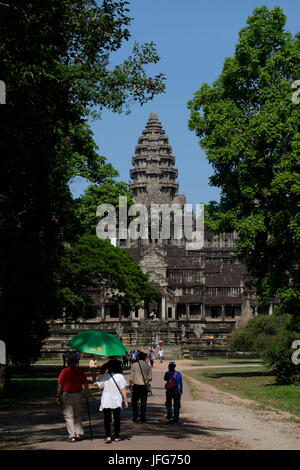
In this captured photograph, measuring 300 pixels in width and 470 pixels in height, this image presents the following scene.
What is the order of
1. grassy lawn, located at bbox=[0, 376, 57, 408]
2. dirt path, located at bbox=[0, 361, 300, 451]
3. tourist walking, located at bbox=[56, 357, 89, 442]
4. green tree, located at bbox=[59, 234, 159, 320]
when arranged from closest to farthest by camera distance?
1. dirt path, located at bbox=[0, 361, 300, 451]
2. tourist walking, located at bbox=[56, 357, 89, 442]
3. grassy lawn, located at bbox=[0, 376, 57, 408]
4. green tree, located at bbox=[59, 234, 159, 320]

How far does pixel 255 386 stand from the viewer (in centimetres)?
2981

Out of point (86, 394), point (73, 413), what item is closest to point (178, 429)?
point (86, 394)

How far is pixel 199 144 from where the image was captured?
3400 centimetres

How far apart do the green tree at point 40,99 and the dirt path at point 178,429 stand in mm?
4993

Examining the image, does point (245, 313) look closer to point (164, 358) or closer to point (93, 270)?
point (164, 358)

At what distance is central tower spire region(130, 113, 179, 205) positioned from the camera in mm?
119062

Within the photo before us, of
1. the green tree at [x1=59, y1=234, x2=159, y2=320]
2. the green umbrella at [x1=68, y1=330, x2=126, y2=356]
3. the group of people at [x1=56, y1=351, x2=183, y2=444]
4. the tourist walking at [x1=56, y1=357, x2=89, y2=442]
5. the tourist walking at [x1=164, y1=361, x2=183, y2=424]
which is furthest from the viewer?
the green tree at [x1=59, y1=234, x2=159, y2=320]

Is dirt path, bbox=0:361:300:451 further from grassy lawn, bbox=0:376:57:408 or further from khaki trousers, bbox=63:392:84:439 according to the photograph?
grassy lawn, bbox=0:376:57:408

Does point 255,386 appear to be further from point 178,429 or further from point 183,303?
point 183,303

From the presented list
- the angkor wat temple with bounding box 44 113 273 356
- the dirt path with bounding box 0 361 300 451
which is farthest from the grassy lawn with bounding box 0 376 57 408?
the angkor wat temple with bounding box 44 113 273 356

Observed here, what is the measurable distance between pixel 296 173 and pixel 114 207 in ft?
121

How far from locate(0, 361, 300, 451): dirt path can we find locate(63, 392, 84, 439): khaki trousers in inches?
10.9

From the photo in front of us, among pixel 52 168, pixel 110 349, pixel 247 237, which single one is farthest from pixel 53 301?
pixel 110 349

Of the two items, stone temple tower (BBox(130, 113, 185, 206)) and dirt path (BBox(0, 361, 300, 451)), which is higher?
stone temple tower (BBox(130, 113, 185, 206))
